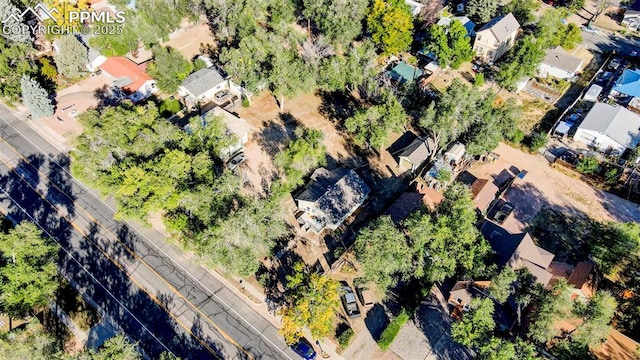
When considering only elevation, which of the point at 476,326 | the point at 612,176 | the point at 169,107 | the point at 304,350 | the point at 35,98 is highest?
the point at 612,176

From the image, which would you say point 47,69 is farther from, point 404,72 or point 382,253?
point 382,253

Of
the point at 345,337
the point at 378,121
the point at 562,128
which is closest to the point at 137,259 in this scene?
the point at 345,337

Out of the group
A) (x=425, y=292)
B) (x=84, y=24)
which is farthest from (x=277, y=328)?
(x=84, y=24)

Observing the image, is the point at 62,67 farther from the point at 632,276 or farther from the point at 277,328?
the point at 632,276

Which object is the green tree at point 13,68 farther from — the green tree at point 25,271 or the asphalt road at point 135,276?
the green tree at point 25,271

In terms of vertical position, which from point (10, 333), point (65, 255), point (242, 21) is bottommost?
point (65, 255)

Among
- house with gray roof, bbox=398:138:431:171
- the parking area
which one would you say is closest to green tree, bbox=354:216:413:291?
house with gray roof, bbox=398:138:431:171

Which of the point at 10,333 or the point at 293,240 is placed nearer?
the point at 10,333

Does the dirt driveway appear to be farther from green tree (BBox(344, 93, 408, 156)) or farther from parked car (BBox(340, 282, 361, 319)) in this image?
parked car (BBox(340, 282, 361, 319))
